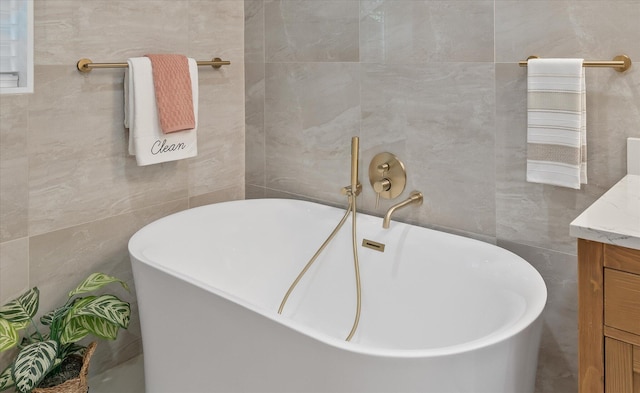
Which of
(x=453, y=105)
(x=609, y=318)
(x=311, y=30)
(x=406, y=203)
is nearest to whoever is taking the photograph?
(x=609, y=318)

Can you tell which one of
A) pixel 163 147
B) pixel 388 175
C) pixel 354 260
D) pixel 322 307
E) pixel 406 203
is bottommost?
pixel 322 307

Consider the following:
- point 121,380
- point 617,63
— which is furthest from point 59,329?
point 617,63

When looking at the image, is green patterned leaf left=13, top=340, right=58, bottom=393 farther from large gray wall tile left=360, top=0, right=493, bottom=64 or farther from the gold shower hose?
large gray wall tile left=360, top=0, right=493, bottom=64

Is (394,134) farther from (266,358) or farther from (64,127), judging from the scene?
(64,127)

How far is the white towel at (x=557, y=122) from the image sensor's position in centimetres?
151

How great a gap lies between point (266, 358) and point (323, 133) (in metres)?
1.21

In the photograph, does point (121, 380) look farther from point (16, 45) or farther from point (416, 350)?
point (416, 350)

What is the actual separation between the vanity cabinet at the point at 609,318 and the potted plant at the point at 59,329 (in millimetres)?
1365

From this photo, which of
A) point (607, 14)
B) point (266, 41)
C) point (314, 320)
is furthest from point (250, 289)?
point (607, 14)

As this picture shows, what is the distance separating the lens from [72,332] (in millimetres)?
1695

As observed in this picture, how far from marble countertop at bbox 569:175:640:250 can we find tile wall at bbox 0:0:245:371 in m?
1.71

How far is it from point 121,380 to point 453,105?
1722 mm

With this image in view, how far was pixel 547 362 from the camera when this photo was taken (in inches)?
68.1

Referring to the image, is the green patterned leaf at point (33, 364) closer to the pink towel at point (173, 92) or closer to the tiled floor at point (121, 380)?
the tiled floor at point (121, 380)
